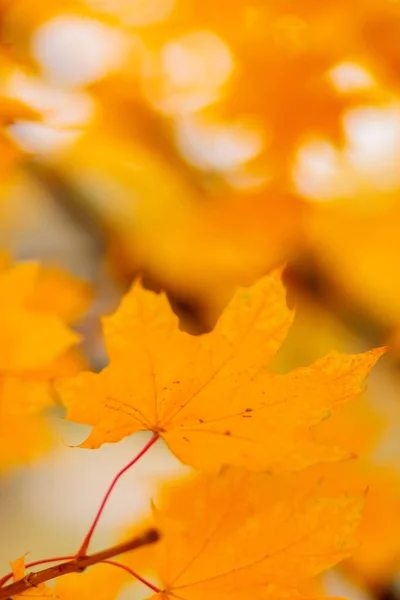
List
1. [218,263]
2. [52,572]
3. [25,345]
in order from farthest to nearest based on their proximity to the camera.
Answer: [218,263] < [25,345] < [52,572]

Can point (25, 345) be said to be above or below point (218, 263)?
below

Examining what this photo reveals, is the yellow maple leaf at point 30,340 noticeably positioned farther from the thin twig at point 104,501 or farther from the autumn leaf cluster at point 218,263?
the thin twig at point 104,501

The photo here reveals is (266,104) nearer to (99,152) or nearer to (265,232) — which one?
(265,232)

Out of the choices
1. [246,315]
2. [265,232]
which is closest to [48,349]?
[246,315]

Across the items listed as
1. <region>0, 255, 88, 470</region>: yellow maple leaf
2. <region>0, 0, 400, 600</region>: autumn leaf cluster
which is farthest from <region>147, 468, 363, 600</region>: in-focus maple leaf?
<region>0, 255, 88, 470</region>: yellow maple leaf

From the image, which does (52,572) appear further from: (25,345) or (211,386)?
(25,345)

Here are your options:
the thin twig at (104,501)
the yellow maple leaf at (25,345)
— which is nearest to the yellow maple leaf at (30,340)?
the yellow maple leaf at (25,345)

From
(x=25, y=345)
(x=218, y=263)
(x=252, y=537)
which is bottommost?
(x=252, y=537)

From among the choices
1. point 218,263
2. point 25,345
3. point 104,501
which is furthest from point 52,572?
point 218,263
